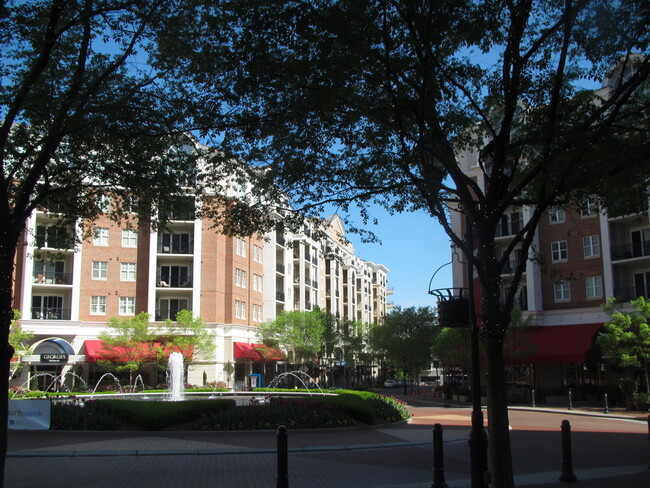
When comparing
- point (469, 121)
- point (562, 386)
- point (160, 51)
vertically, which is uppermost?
point (160, 51)

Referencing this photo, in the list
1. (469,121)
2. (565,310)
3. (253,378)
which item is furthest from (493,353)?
(253,378)

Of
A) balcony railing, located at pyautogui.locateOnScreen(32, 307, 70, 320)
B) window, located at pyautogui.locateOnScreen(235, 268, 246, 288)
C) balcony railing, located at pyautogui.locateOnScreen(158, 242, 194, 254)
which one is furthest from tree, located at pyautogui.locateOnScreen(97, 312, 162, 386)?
window, located at pyautogui.locateOnScreen(235, 268, 246, 288)

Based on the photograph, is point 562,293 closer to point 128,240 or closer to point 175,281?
point 175,281

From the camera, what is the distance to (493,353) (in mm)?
8578

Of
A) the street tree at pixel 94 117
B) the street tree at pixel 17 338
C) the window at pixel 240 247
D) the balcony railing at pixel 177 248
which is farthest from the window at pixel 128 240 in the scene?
the street tree at pixel 94 117

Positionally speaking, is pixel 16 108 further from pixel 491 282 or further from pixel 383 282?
pixel 383 282

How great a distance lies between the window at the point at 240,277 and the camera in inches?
2179

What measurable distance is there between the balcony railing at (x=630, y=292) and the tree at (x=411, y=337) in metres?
19.3

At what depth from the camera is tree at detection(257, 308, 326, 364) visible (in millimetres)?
57312

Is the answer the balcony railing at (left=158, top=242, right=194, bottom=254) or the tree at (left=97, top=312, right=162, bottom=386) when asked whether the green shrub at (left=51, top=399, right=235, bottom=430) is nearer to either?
the tree at (left=97, top=312, right=162, bottom=386)

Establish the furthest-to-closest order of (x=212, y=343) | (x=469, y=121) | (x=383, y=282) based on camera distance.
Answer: (x=383, y=282), (x=212, y=343), (x=469, y=121)

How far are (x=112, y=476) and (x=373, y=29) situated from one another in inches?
377

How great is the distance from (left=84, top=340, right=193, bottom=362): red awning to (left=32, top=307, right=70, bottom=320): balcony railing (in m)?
4.12

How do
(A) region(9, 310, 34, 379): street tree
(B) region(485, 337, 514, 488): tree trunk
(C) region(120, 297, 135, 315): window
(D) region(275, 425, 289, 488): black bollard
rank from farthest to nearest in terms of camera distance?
(C) region(120, 297, 135, 315): window
(A) region(9, 310, 34, 379): street tree
(D) region(275, 425, 289, 488): black bollard
(B) region(485, 337, 514, 488): tree trunk
